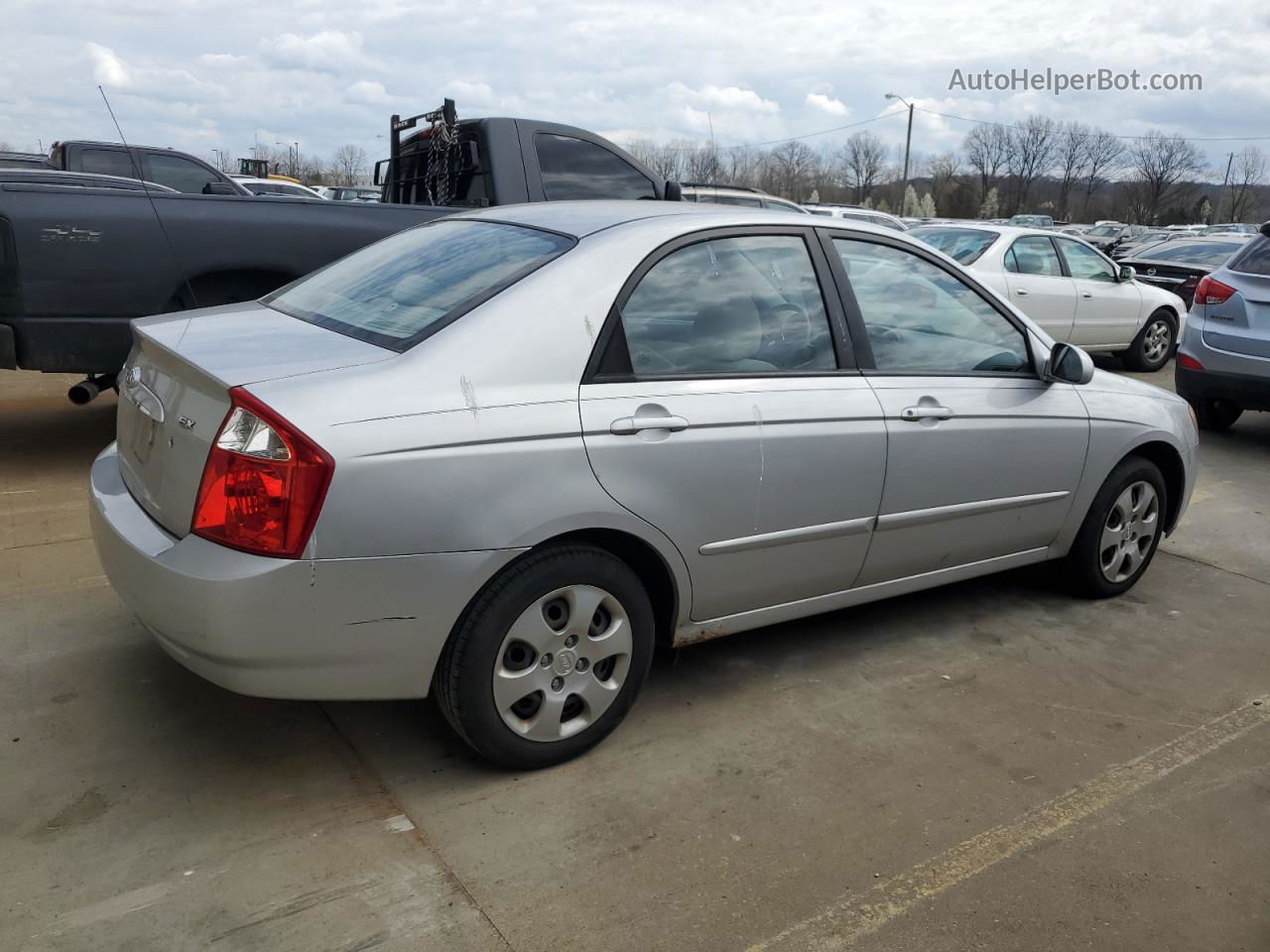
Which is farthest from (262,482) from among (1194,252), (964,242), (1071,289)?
(1194,252)

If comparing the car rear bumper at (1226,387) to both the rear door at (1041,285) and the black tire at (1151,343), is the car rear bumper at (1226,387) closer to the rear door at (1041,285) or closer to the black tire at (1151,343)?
the rear door at (1041,285)

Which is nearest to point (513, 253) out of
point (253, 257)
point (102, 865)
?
point (102, 865)

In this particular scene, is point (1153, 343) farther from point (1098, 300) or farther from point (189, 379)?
point (189, 379)

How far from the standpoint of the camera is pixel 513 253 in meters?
3.34

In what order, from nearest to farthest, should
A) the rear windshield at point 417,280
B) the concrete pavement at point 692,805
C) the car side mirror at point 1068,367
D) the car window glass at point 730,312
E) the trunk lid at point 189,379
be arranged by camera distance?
the concrete pavement at point 692,805
the trunk lid at point 189,379
the rear windshield at point 417,280
the car window glass at point 730,312
the car side mirror at point 1068,367

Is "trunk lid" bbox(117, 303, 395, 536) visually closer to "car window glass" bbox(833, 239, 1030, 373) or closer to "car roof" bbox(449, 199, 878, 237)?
"car roof" bbox(449, 199, 878, 237)

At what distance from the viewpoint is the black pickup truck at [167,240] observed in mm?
5363

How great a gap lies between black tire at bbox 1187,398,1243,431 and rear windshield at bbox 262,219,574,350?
6969mm

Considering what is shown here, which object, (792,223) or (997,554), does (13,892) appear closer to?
(792,223)

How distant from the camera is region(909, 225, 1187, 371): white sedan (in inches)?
413

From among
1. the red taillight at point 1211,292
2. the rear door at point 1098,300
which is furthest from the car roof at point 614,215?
the rear door at point 1098,300

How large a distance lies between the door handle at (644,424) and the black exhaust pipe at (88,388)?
3741 millimetres

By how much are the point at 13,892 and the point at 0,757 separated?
0.66 meters

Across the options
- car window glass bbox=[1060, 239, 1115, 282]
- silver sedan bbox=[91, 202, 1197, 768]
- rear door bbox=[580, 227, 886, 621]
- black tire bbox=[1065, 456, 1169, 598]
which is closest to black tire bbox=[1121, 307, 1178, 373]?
car window glass bbox=[1060, 239, 1115, 282]
